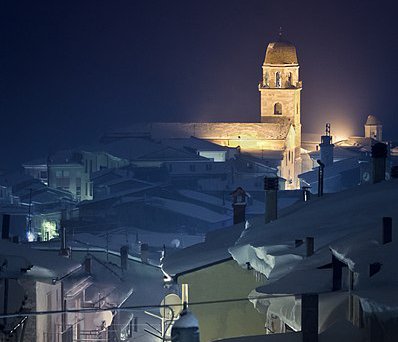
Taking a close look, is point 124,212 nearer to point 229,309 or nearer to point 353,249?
point 229,309

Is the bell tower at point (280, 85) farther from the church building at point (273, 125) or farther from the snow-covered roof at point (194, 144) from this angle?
the snow-covered roof at point (194, 144)

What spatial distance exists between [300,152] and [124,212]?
2461 cm

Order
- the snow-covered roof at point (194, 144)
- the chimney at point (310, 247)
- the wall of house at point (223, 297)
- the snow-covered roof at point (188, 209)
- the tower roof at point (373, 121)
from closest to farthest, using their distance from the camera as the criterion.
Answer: the chimney at point (310, 247) → the wall of house at point (223, 297) → the snow-covered roof at point (188, 209) → the snow-covered roof at point (194, 144) → the tower roof at point (373, 121)

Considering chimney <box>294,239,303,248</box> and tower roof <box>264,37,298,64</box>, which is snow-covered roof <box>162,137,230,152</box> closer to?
tower roof <box>264,37,298,64</box>

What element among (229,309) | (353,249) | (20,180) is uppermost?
(353,249)

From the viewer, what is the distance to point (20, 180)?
243 feet

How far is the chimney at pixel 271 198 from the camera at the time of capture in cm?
1900

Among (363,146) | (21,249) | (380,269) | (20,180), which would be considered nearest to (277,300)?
(21,249)

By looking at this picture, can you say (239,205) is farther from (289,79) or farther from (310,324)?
(289,79)

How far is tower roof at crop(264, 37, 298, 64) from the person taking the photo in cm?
8194

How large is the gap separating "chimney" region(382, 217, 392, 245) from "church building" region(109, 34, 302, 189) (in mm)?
66904

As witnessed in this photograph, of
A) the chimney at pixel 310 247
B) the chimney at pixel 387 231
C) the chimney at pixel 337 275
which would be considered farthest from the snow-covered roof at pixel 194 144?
the chimney at pixel 387 231

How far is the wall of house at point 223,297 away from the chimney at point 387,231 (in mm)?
5206

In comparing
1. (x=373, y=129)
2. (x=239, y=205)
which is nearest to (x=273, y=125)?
(x=373, y=129)
